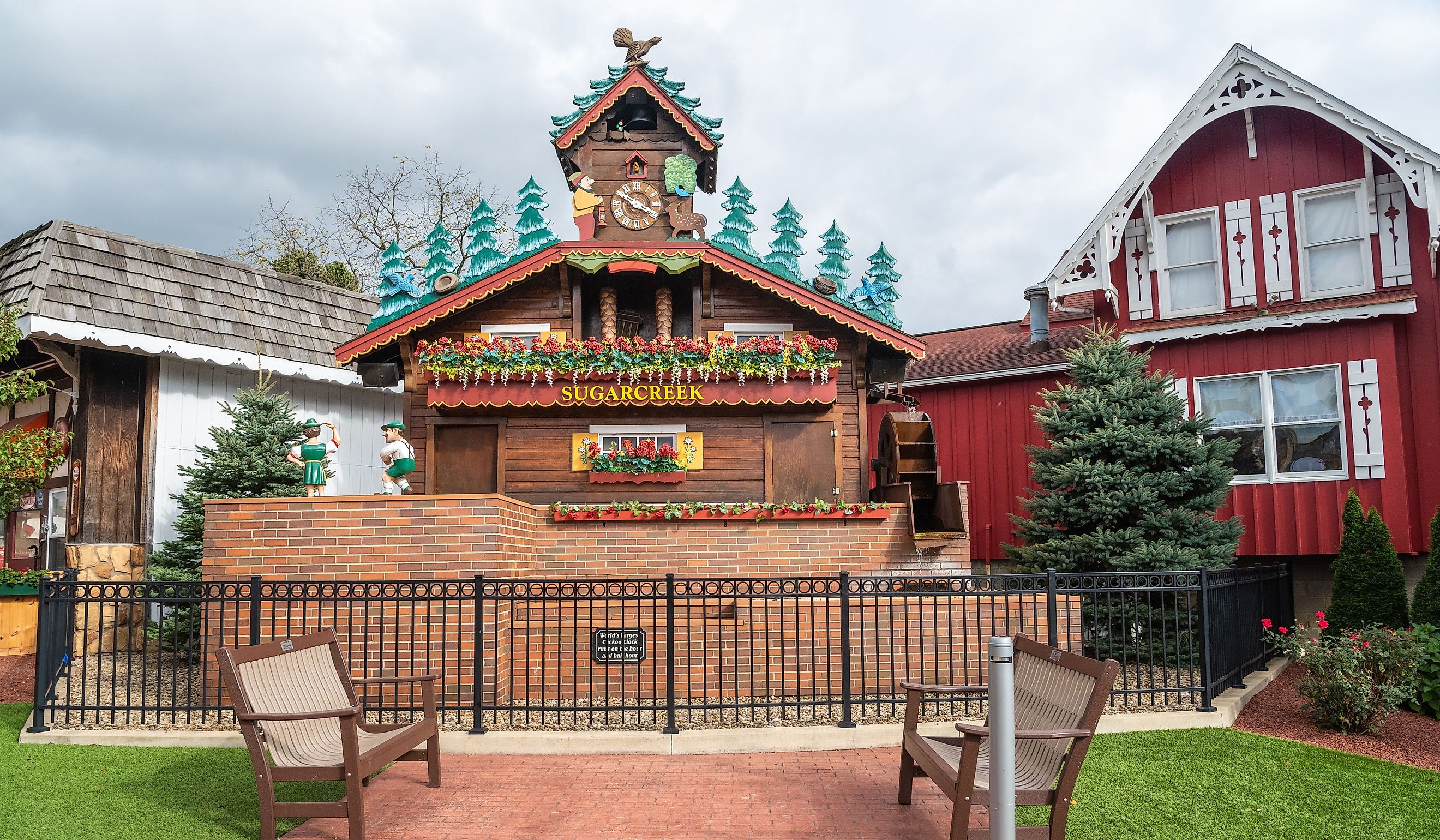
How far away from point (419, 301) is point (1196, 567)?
10565mm

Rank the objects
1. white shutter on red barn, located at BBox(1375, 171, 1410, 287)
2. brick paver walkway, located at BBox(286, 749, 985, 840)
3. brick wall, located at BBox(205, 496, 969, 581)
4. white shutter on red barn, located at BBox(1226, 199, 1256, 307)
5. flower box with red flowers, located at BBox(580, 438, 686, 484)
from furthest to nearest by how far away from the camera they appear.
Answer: white shutter on red barn, located at BBox(1226, 199, 1256, 307), flower box with red flowers, located at BBox(580, 438, 686, 484), white shutter on red barn, located at BBox(1375, 171, 1410, 287), brick wall, located at BBox(205, 496, 969, 581), brick paver walkway, located at BBox(286, 749, 985, 840)

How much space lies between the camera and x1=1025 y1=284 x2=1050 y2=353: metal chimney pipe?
59.8 feet

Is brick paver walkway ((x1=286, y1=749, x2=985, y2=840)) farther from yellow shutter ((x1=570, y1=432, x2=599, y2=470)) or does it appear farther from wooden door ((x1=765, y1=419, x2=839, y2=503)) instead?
yellow shutter ((x1=570, y1=432, x2=599, y2=470))

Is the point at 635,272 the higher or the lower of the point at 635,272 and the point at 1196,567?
the higher

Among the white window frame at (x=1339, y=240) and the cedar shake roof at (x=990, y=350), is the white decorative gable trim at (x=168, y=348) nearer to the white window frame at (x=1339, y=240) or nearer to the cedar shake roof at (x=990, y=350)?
the cedar shake roof at (x=990, y=350)

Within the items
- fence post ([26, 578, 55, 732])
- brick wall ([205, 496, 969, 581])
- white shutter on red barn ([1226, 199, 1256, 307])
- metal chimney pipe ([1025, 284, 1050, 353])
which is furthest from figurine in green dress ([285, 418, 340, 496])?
metal chimney pipe ([1025, 284, 1050, 353])

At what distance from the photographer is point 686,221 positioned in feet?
46.4

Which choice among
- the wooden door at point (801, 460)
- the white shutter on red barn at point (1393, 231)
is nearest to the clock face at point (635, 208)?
the wooden door at point (801, 460)

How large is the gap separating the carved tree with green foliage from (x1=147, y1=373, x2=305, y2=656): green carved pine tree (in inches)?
62.7

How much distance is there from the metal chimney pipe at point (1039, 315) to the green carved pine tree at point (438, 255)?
414 inches

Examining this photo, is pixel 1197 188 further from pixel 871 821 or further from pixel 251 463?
pixel 251 463

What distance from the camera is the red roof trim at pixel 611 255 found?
13.4 m

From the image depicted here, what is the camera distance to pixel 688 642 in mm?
7945

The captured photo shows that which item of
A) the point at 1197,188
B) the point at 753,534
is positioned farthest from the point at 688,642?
the point at 1197,188
